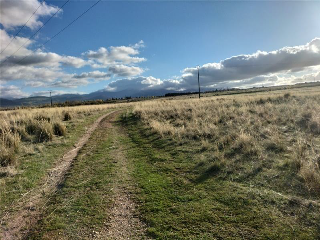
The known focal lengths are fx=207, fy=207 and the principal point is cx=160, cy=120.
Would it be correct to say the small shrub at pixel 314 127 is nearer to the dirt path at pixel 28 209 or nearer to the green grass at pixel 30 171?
the dirt path at pixel 28 209

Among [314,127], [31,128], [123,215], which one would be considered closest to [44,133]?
[31,128]

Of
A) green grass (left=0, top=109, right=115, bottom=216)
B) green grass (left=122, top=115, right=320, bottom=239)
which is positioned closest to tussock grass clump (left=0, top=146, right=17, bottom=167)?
green grass (left=0, top=109, right=115, bottom=216)

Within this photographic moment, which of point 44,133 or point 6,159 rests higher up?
point 44,133

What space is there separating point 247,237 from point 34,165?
7210mm

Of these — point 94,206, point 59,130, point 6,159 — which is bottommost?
point 94,206

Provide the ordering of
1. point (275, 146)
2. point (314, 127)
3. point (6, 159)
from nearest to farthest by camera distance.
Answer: point (6, 159)
point (275, 146)
point (314, 127)

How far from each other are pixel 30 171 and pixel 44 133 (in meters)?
5.18

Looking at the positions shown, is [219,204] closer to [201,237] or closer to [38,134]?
[201,237]

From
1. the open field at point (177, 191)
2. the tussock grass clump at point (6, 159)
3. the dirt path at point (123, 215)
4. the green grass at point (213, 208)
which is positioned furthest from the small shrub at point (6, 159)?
the green grass at point (213, 208)

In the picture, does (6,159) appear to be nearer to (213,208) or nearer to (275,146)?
(213,208)

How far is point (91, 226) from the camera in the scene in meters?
3.98

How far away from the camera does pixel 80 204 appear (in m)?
4.78

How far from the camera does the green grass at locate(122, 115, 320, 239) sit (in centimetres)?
368

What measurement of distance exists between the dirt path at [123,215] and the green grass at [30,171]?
2.37m
